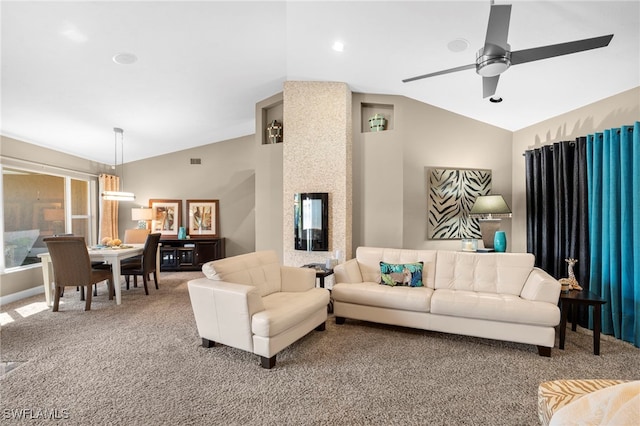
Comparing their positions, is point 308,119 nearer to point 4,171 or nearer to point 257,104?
point 257,104

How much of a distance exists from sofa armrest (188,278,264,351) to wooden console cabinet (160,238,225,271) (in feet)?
13.1

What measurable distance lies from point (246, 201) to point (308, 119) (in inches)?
121

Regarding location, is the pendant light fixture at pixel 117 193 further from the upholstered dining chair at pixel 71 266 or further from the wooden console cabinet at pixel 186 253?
the wooden console cabinet at pixel 186 253

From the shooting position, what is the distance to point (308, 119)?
15.8 feet

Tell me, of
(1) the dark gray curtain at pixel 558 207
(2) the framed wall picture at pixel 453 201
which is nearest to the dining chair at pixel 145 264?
(2) the framed wall picture at pixel 453 201

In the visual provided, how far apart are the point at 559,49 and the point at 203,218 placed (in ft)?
22.0

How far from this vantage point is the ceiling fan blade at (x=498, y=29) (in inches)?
74.5

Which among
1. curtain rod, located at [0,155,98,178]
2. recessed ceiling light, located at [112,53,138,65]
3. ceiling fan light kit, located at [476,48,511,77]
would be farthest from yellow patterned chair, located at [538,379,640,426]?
curtain rod, located at [0,155,98,178]

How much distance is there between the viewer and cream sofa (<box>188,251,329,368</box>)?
259 cm

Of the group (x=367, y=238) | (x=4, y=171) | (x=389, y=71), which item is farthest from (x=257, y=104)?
(x=4, y=171)

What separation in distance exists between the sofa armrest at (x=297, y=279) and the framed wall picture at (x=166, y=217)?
4.50 m

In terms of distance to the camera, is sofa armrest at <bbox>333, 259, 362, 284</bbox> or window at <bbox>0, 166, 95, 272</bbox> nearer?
sofa armrest at <bbox>333, 259, 362, 284</bbox>

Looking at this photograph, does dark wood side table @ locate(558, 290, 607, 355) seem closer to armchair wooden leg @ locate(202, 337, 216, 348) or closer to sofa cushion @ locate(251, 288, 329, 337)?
sofa cushion @ locate(251, 288, 329, 337)

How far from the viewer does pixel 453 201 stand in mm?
4898
